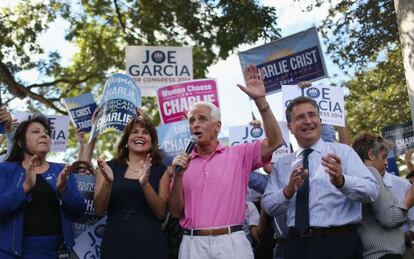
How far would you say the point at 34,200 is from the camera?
4.64m

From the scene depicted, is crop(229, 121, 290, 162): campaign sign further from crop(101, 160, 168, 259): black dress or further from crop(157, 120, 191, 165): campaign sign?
crop(101, 160, 168, 259): black dress

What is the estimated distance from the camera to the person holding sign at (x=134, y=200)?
179 inches

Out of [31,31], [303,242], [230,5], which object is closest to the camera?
[303,242]

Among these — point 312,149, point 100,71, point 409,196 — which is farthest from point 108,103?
point 100,71

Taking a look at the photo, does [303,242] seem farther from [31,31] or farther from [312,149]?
[31,31]

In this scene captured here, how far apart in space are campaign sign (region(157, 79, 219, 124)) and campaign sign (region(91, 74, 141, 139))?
64 cm

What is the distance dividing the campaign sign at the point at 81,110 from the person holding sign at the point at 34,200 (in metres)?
3.59

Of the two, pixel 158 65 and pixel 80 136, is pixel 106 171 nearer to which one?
pixel 80 136

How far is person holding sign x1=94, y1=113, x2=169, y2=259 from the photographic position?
179 inches

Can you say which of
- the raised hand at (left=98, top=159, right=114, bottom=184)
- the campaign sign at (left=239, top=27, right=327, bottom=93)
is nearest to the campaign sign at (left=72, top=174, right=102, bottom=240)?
the raised hand at (left=98, top=159, right=114, bottom=184)

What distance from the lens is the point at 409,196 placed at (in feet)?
16.2

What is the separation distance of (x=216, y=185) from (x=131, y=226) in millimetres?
738

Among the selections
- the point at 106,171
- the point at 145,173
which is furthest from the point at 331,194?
the point at 106,171

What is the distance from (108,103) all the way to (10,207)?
7.73 ft
